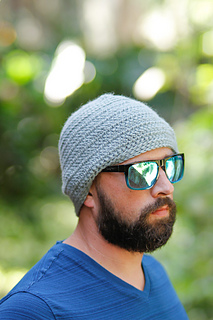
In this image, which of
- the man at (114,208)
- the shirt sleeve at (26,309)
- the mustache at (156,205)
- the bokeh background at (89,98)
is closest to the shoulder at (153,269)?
the man at (114,208)

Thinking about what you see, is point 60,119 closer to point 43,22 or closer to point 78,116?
point 78,116

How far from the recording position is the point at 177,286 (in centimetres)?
384

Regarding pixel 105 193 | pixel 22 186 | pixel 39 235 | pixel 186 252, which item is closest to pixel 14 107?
pixel 22 186

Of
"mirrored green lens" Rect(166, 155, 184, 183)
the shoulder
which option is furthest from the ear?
the shoulder

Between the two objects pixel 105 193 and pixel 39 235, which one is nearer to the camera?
pixel 105 193

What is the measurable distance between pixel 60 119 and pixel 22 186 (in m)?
1.33

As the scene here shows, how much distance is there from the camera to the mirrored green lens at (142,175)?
1.78 m

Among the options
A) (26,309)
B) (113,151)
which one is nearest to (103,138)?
(113,151)

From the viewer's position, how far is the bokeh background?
3.80m

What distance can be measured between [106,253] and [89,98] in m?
4.63

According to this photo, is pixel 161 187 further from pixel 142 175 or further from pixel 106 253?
pixel 106 253

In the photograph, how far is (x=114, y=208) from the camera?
1820 mm

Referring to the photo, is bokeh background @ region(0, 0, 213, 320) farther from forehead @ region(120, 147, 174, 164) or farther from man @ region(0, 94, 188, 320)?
forehead @ region(120, 147, 174, 164)

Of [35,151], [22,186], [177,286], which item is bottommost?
[177,286]
